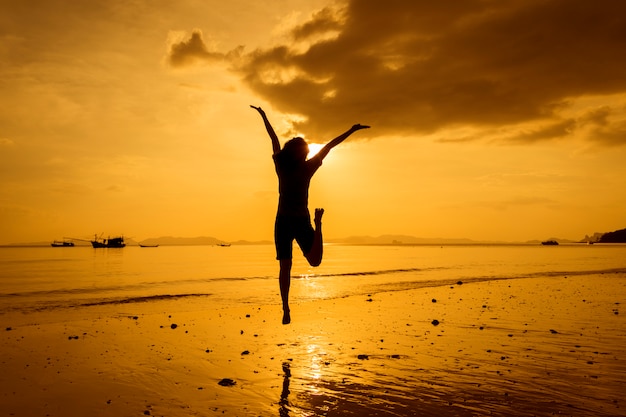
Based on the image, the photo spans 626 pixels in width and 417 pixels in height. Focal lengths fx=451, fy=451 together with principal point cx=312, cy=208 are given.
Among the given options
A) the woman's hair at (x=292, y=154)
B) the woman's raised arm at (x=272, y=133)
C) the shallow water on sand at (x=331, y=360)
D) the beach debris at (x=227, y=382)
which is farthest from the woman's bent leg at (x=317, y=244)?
the beach debris at (x=227, y=382)

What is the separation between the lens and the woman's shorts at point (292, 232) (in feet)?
25.1

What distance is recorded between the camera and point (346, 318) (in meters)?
14.9

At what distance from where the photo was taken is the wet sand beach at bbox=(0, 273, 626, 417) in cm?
647

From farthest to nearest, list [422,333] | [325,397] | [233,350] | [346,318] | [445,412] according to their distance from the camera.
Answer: [346,318], [422,333], [233,350], [325,397], [445,412]

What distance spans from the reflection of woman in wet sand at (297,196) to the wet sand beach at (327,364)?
2.14 meters

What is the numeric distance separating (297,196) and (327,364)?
11.2 ft

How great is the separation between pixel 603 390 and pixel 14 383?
964 centimetres

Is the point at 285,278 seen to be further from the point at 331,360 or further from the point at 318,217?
the point at 331,360

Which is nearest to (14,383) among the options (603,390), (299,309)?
(603,390)

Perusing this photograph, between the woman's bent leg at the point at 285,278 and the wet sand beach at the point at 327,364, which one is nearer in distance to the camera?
the wet sand beach at the point at 327,364

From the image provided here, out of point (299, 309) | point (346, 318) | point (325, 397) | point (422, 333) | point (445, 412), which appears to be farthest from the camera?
point (299, 309)

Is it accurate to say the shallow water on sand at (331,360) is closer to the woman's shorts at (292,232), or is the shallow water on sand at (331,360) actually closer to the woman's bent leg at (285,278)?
the woman's bent leg at (285,278)

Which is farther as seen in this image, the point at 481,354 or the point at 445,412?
the point at 481,354

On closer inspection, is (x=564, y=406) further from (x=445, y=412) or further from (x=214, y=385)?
(x=214, y=385)
